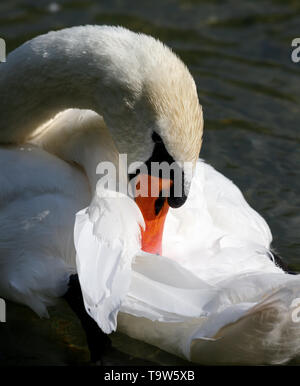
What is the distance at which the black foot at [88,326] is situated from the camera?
4.04 m

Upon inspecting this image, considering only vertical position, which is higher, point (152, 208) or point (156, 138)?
point (156, 138)

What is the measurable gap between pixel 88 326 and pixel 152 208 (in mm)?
625

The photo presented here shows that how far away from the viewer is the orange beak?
3.99 meters

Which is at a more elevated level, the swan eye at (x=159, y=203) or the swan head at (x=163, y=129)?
the swan head at (x=163, y=129)

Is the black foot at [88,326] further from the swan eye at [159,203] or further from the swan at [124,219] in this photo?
the swan eye at [159,203]

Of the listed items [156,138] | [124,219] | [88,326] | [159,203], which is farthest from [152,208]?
[88,326]

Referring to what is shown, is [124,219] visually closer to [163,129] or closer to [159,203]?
[159,203]

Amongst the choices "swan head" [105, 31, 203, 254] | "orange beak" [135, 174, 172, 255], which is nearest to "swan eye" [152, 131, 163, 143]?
"swan head" [105, 31, 203, 254]

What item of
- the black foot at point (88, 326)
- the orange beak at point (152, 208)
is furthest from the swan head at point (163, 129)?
the black foot at point (88, 326)

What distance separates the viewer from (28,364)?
4.32 meters

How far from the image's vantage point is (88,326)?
162 inches

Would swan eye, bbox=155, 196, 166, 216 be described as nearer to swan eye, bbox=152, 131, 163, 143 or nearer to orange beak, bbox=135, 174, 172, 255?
orange beak, bbox=135, 174, 172, 255

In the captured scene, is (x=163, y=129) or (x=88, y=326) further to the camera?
(x=88, y=326)
